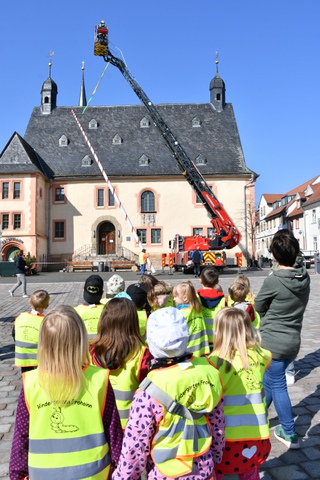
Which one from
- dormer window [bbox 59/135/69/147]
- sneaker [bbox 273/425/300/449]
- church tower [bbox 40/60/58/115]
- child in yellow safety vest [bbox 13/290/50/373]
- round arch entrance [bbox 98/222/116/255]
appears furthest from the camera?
church tower [bbox 40/60/58/115]

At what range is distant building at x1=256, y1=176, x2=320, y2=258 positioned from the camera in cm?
4572

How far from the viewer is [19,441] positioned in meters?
2.01

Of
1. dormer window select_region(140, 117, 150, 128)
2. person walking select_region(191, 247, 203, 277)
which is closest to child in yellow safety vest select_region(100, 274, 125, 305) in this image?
person walking select_region(191, 247, 203, 277)

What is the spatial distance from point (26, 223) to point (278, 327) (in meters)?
34.0

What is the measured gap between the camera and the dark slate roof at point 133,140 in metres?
38.1

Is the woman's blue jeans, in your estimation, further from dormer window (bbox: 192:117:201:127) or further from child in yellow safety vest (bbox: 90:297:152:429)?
dormer window (bbox: 192:117:201:127)

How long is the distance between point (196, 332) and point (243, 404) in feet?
5.75

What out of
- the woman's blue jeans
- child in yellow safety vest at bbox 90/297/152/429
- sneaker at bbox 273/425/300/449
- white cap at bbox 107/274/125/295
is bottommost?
sneaker at bbox 273/425/300/449

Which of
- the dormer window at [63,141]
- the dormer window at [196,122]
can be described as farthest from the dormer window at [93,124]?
the dormer window at [196,122]

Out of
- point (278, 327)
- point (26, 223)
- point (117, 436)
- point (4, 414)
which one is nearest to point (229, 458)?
point (117, 436)

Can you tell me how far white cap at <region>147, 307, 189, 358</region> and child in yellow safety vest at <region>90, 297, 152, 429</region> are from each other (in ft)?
2.03

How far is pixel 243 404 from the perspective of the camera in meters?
2.49

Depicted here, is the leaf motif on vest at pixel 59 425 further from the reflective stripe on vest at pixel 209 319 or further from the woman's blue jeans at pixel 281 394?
the reflective stripe on vest at pixel 209 319

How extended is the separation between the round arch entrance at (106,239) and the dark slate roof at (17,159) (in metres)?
7.15
